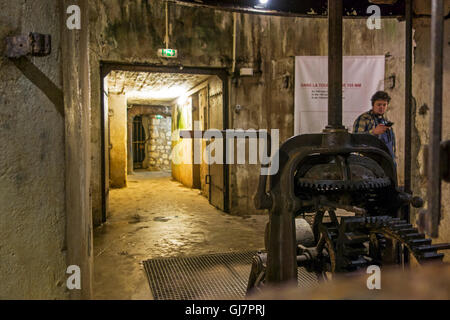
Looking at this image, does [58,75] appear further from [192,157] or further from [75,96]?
[192,157]

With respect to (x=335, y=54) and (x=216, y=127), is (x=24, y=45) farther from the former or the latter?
(x=216, y=127)

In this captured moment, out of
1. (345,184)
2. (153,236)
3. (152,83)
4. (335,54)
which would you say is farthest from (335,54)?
(152,83)

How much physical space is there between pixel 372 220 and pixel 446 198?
263 centimetres

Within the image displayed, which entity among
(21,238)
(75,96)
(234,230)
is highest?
(75,96)

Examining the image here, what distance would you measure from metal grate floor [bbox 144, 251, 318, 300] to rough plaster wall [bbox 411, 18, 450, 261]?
1791mm

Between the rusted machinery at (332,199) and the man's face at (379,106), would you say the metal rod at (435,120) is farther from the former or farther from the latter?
the man's face at (379,106)

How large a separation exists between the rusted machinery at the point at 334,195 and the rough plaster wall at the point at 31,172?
137 centimetres

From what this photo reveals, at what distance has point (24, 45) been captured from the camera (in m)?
2.20

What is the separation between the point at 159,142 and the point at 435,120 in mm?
17316

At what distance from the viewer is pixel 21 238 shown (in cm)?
228

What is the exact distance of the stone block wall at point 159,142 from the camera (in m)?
17.9

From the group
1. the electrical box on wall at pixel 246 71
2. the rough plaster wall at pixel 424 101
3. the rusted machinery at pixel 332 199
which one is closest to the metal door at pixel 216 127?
the electrical box on wall at pixel 246 71
